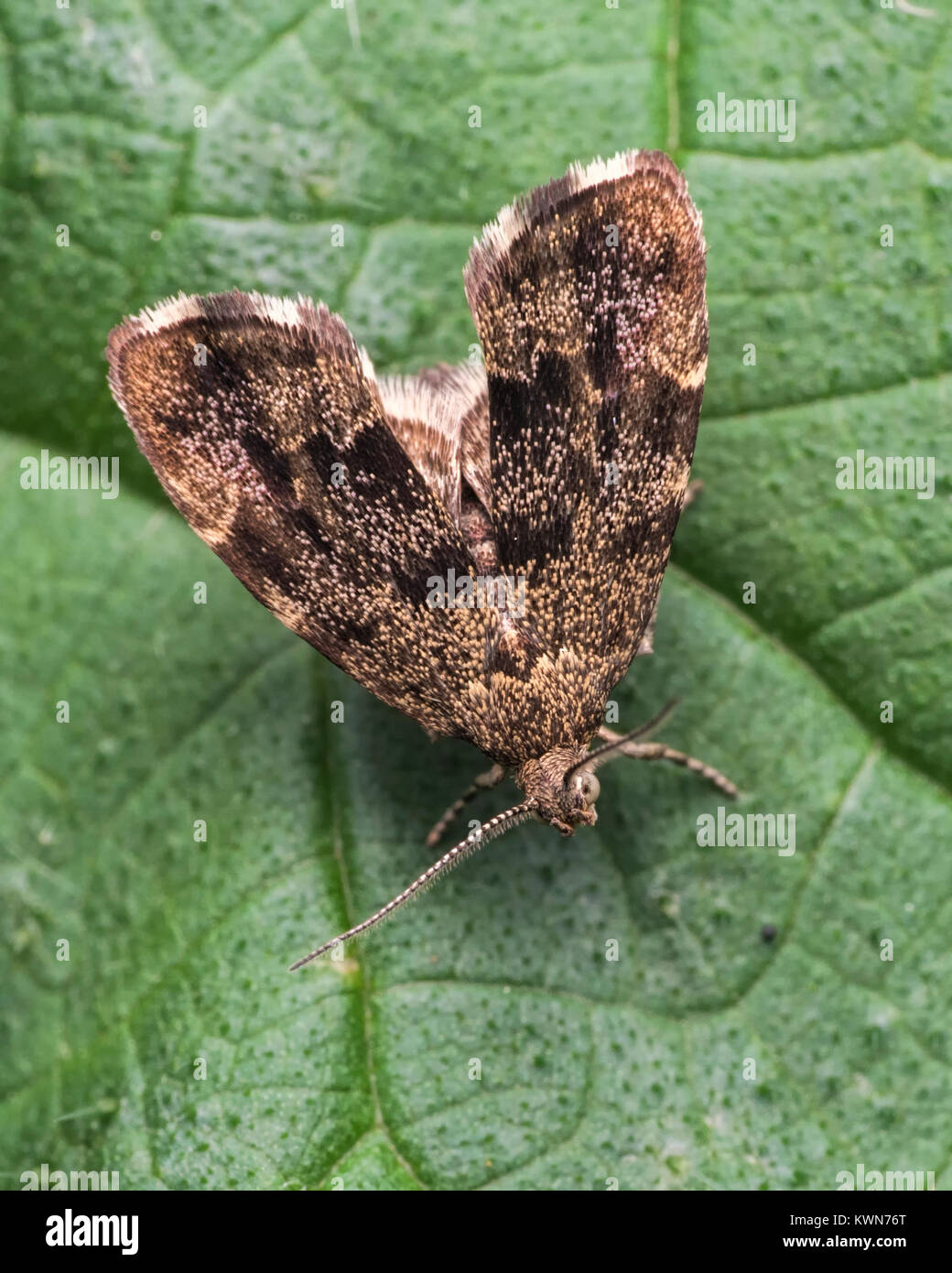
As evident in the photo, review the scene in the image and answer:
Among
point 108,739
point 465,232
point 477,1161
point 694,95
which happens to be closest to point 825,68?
point 694,95

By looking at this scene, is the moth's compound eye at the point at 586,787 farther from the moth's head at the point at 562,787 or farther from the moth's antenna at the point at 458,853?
the moth's antenna at the point at 458,853

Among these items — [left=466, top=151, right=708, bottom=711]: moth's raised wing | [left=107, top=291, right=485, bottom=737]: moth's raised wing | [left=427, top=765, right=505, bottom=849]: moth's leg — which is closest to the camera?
[left=466, top=151, right=708, bottom=711]: moth's raised wing

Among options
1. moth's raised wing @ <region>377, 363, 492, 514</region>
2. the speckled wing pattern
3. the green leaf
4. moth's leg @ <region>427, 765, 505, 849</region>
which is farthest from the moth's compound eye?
moth's raised wing @ <region>377, 363, 492, 514</region>

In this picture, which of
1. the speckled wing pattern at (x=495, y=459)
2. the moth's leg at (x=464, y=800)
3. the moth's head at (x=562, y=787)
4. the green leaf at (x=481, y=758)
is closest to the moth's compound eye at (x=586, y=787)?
the moth's head at (x=562, y=787)

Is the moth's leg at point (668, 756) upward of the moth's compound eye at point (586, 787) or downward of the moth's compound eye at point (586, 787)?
upward

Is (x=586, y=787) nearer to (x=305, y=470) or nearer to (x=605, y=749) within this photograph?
(x=605, y=749)

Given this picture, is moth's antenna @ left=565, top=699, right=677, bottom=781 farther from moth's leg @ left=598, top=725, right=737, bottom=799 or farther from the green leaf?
the green leaf
